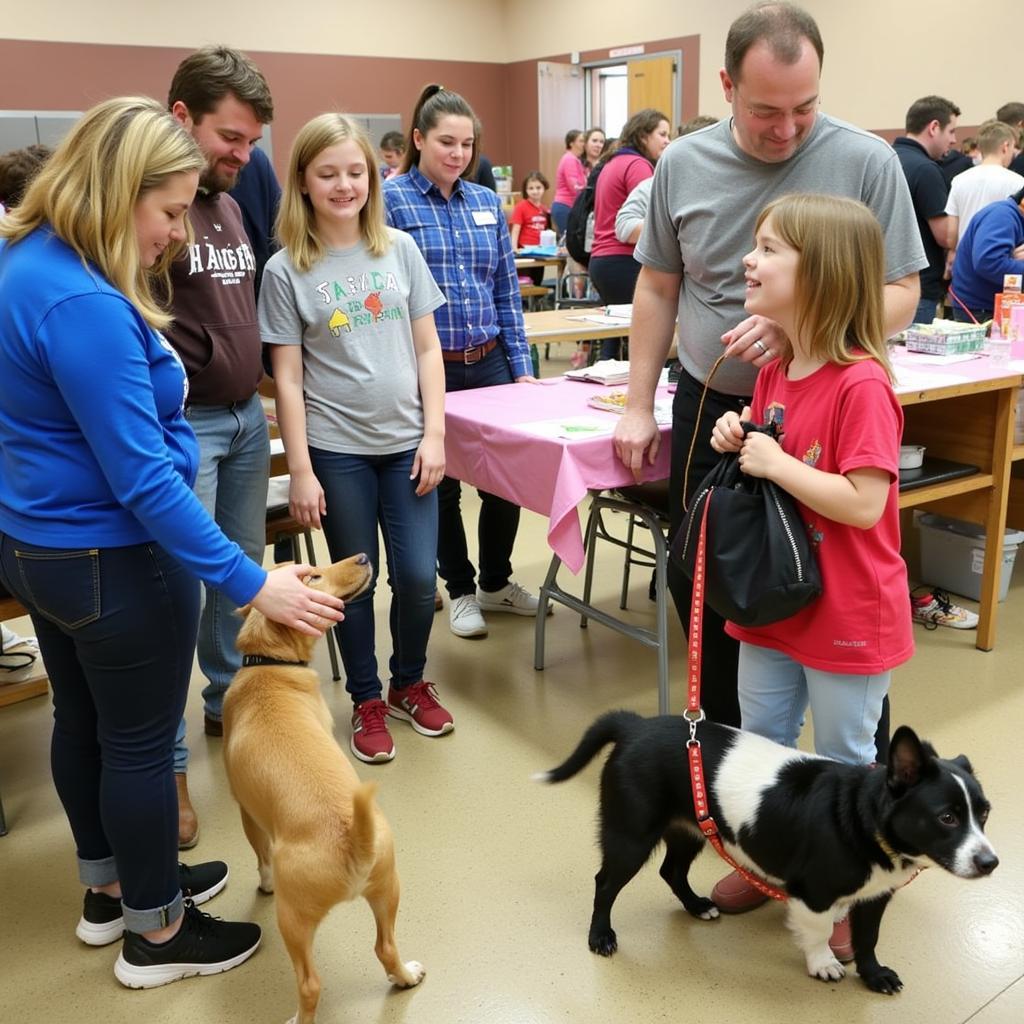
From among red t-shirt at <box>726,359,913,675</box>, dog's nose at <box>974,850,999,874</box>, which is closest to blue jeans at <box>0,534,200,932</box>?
red t-shirt at <box>726,359,913,675</box>

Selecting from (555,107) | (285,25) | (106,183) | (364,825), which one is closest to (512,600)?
(364,825)

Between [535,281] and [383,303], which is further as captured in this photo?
[535,281]

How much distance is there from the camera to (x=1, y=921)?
77.3 inches

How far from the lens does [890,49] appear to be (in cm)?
846

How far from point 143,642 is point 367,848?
0.47 metres

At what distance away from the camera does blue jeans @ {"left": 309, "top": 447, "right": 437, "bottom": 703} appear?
93.9 inches

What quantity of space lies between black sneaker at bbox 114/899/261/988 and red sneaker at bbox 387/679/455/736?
2.75 feet

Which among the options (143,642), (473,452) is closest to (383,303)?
(473,452)

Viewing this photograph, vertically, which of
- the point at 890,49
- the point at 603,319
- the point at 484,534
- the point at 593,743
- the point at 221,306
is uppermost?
the point at 890,49

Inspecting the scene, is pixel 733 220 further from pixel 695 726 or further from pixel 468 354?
pixel 468 354

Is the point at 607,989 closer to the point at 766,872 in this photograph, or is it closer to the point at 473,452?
the point at 766,872

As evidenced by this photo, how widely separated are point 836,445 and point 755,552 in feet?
0.71

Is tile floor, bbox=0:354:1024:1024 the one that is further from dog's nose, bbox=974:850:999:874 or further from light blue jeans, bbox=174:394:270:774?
dog's nose, bbox=974:850:999:874

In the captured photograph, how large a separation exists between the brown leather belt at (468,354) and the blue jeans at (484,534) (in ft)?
0.12
